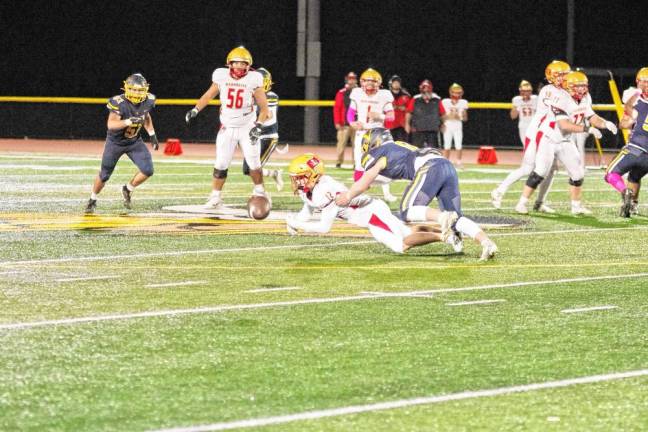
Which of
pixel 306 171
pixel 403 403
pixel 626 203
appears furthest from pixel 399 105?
pixel 403 403

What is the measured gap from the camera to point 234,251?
1141cm

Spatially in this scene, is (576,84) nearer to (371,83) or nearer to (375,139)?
(371,83)

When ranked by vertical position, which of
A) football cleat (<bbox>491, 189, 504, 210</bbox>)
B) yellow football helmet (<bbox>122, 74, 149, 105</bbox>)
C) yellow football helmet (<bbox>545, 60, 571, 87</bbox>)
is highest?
yellow football helmet (<bbox>545, 60, 571, 87</bbox>)

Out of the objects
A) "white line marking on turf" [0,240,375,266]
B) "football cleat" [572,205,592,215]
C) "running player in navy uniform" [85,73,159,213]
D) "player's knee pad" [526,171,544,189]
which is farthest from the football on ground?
"football cleat" [572,205,592,215]

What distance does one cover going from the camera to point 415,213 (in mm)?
10953

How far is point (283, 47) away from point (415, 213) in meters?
26.9

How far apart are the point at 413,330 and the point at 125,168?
52.0 ft

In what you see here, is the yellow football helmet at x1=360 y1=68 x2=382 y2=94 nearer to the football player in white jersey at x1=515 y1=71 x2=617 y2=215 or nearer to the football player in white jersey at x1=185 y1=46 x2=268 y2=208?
the football player in white jersey at x1=185 y1=46 x2=268 y2=208

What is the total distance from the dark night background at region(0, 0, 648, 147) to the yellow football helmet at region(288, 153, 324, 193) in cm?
2235

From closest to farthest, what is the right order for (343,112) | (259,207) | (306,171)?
(306,171), (259,207), (343,112)

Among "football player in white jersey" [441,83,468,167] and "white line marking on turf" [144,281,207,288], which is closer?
"white line marking on turf" [144,281,207,288]

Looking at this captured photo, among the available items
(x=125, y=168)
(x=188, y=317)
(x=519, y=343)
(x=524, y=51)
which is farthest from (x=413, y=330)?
(x=524, y=51)

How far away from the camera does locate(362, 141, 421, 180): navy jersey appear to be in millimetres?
11133

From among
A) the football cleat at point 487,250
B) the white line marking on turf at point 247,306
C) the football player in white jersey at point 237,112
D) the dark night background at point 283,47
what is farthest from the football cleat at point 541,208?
the dark night background at point 283,47
